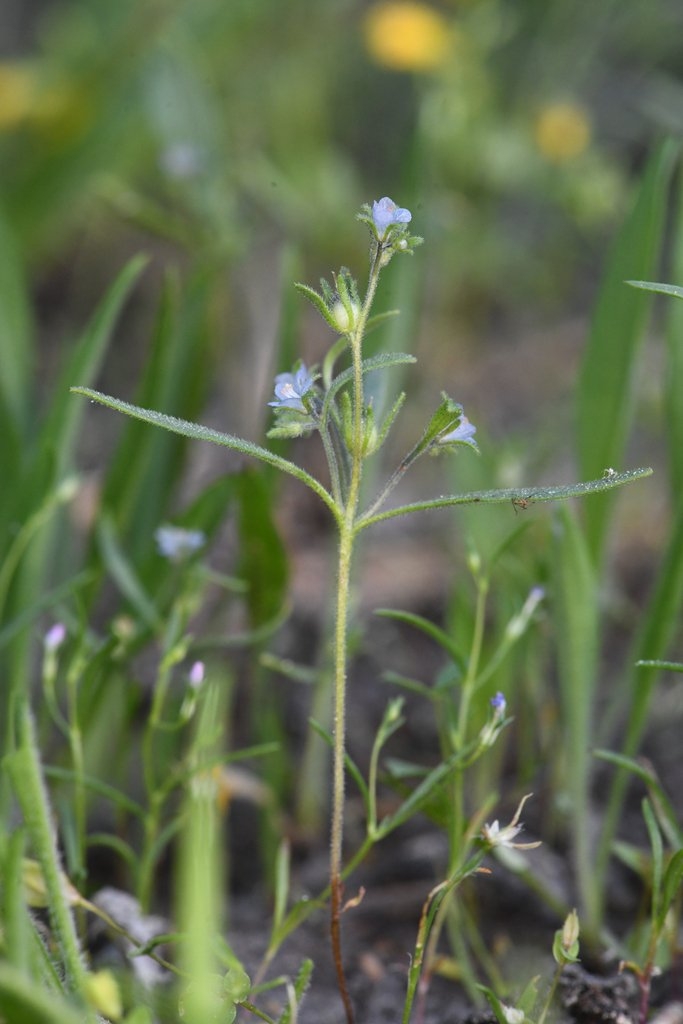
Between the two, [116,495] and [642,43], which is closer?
[116,495]

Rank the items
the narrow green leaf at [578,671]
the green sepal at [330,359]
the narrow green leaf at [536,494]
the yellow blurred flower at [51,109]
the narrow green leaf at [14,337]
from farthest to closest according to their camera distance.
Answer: the yellow blurred flower at [51,109] < the narrow green leaf at [14,337] < the narrow green leaf at [578,671] < the green sepal at [330,359] < the narrow green leaf at [536,494]

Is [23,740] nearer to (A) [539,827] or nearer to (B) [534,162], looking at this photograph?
(A) [539,827]

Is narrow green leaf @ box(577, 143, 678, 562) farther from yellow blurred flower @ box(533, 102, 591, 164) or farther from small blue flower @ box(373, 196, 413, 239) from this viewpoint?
yellow blurred flower @ box(533, 102, 591, 164)

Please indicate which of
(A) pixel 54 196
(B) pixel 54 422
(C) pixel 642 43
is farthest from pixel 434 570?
(C) pixel 642 43

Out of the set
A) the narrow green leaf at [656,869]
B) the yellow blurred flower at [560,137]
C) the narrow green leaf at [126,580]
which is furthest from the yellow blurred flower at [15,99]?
the narrow green leaf at [656,869]

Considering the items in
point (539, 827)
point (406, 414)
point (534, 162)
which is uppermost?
point (534, 162)

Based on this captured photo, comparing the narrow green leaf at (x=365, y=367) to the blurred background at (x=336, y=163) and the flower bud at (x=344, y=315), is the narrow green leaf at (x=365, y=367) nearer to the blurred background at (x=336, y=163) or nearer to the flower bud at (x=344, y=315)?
the flower bud at (x=344, y=315)
